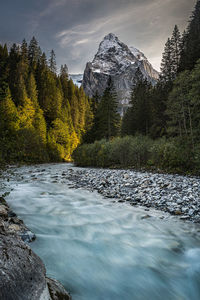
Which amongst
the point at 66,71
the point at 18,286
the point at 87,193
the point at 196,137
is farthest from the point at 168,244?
the point at 66,71

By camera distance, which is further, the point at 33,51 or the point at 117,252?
the point at 33,51

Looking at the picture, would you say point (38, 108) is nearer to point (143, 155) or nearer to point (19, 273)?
point (143, 155)

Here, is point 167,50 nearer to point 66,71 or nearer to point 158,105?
point 158,105

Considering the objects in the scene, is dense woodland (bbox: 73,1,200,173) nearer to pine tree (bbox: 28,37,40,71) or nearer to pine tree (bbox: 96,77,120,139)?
pine tree (bbox: 96,77,120,139)

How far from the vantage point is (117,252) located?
10.9 ft

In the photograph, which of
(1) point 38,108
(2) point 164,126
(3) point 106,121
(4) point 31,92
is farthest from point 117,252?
(4) point 31,92

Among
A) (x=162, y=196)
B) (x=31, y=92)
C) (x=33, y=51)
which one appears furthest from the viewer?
(x=33, y=51)

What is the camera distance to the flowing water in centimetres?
252

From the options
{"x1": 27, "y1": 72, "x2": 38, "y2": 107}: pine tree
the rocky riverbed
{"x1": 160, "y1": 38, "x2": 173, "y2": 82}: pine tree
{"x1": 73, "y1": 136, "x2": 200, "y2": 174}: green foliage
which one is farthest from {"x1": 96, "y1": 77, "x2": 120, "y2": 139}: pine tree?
the rocky riverbed

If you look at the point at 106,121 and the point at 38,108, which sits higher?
the point at 38,108

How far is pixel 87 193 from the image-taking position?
7.71m

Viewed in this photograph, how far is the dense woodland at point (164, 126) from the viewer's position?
13.0 meters

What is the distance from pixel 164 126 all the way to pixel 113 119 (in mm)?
9310

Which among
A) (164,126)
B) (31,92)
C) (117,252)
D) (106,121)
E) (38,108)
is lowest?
(117,252)
